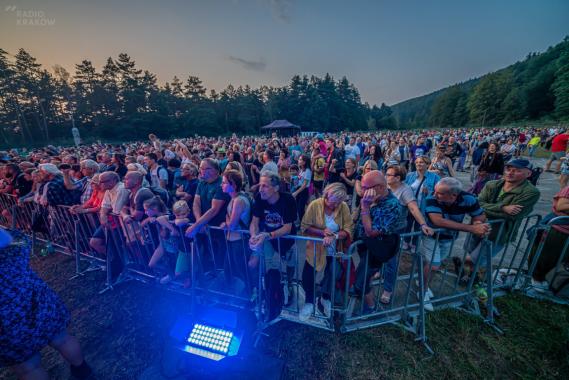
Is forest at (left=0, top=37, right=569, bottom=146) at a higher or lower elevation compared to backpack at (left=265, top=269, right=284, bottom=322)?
higher

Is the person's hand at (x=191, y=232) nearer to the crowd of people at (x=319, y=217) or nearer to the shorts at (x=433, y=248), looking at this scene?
the crowd of people at (x=319, y=217)

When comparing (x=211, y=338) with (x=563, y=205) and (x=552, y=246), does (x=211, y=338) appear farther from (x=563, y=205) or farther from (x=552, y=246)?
(x=563, y=205)

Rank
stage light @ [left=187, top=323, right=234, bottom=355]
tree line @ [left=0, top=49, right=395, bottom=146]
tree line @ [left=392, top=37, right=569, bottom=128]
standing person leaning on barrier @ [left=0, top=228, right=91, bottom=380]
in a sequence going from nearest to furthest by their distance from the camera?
1. standing person leaning on barrier @ [left=0, top=228, right=91, bottom=380]
2. stage light @ [left=187, top=323, right=234, bottom=355]
3. tree line @ [left=0, top=49, right=395, bottom=146]
4. tree line @ [left=392, top=37, right=569, bottom=128]

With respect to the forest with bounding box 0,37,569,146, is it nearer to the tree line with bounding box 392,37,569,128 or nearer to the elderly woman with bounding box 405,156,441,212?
the tree line with bounding box 392,37,569,128

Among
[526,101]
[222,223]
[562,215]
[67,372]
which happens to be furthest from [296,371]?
[526,101]

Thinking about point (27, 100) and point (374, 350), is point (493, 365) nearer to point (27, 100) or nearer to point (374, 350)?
point (374, 350)

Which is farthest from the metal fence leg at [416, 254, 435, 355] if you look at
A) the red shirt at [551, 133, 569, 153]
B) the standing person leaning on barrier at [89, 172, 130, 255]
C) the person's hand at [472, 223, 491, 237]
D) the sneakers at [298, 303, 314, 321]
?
the red shirt at [551, 133, 569, 153]

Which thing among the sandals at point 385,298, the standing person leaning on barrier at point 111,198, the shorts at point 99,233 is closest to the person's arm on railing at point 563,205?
the sandals at point 385,298

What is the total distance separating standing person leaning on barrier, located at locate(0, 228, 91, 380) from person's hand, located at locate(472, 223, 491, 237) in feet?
16.2

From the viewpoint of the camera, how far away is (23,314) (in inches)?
77.7

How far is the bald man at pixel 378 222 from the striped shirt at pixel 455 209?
70cm

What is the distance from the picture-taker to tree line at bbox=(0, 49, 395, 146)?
42.6m

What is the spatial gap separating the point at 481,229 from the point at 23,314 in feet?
16.6

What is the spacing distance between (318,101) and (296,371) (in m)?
75.6
